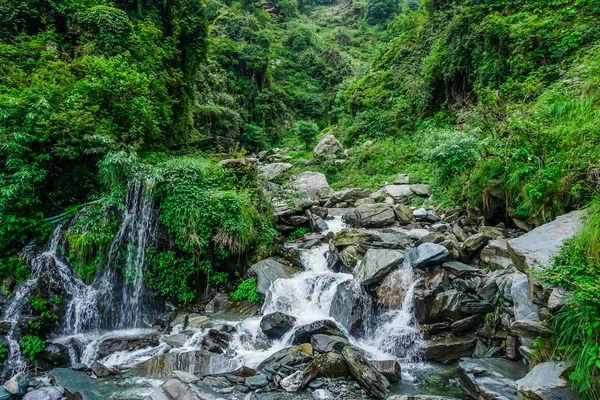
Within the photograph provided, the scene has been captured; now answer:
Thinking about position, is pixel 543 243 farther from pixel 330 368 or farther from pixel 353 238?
pixel 353 238

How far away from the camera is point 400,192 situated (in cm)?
1363

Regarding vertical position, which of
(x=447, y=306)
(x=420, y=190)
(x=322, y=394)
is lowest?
(x=322, y=394)

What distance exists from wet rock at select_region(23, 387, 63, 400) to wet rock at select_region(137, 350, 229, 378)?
138 centimetres

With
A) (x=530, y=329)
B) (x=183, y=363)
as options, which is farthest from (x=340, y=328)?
(x=530, y=329)

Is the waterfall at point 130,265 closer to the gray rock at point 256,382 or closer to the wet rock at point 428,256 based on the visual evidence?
the gray rock at point 256,382

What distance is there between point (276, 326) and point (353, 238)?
11.3 feet

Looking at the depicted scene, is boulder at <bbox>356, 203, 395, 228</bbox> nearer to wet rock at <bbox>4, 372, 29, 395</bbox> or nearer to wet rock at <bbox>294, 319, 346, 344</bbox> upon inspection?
wet rock at <bbox>294, 319, 346, 344</bbox>

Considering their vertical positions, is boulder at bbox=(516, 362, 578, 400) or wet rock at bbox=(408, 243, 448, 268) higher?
wet rock at bbox=(408, 243, 448, 268)

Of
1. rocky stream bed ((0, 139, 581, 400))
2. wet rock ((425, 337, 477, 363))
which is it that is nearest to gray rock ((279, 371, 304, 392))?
rocky stream bed ((0, 139, 581, 400))

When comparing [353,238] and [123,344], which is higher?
[353,238]

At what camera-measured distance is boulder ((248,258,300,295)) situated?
350 inches

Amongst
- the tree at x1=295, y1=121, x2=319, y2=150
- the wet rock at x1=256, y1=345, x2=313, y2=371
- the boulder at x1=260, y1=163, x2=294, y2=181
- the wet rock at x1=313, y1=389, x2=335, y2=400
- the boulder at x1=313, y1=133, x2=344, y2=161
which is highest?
the tree at x1=295, y1=121, x2=319, y2=150

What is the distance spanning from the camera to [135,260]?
8719mm

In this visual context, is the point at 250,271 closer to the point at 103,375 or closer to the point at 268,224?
the point at 268,224
